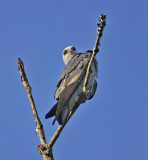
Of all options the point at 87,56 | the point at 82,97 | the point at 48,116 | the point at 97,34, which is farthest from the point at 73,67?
the point at 97,34

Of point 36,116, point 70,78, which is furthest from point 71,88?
point 36,116

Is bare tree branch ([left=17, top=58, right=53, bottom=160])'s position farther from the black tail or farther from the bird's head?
the bird's head

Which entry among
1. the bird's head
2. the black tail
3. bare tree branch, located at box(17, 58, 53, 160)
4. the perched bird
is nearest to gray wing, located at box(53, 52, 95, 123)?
the perched bird

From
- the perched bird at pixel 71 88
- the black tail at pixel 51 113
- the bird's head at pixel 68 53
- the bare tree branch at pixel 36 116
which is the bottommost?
the bare tree branch at pixel 36 116

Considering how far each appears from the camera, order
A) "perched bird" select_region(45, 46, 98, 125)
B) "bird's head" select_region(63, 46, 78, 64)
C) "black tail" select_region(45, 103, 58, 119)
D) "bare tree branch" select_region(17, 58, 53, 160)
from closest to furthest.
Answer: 1. "bare tree branch" select_region(17, 58, 53, 160)
2. "perched bird" select_region(45, 46, 98, 125)
3. "black tail" select_region(45, 103, 58, 119)
4. "bird's head" select_region(63, 46, 78, 64)

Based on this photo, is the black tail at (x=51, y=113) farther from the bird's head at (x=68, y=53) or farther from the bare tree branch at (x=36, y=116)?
the bird's head at (x=68, y=53)

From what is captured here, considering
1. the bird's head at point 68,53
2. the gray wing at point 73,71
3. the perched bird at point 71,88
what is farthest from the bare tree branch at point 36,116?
the bird's head at point 68,53

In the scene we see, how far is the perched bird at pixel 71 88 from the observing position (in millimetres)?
5811

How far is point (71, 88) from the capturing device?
21.8 feet

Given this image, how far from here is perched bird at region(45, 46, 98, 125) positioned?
229 inches

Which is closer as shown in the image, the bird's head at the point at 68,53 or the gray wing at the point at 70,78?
the gray wing at the point at 70,78

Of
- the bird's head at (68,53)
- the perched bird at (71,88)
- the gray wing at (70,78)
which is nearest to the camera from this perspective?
the perched bird at (71,88)

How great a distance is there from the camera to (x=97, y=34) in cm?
417

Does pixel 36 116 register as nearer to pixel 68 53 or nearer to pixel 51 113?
pixel 51 113
